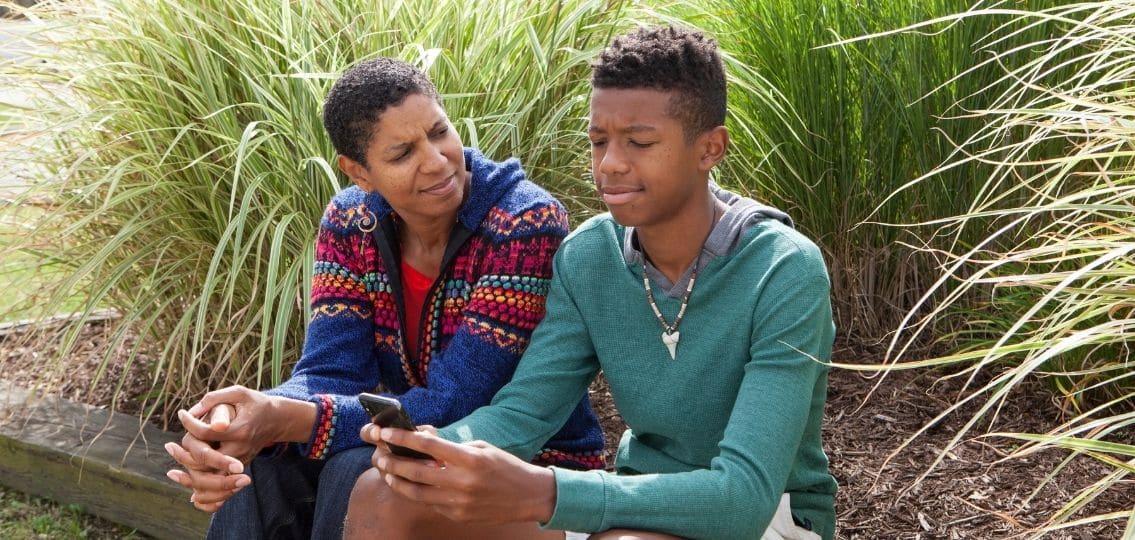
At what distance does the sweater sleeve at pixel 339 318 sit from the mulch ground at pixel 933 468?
964 millimetres

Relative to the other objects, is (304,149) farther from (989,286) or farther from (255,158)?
(989,286)

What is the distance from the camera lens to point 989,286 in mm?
3611

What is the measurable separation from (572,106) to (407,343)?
105 cm

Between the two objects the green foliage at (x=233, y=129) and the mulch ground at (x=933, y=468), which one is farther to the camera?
the green foliage at (x=233, y=129)

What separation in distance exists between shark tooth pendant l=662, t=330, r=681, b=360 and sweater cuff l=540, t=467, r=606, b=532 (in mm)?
385

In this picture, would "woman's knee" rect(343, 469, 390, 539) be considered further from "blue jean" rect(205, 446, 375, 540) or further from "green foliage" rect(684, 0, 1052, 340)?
"green foliage" rect(684, 0, 1052, 340)

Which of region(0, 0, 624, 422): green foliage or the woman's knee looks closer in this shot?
the woman's knee

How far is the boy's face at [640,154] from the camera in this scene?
2260mm

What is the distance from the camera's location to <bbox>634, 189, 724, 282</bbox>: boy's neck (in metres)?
2.35

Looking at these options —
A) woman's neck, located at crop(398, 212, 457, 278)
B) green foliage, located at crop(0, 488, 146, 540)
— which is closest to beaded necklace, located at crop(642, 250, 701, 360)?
woman's neck, located at crop(398, 212, 457, 278)

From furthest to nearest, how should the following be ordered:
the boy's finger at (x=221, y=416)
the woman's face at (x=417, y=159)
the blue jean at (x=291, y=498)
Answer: the woman's face at (x=417, y=159)
the blue jean at (x=291, y=498)
the boy's finger at (x=221, y=416)

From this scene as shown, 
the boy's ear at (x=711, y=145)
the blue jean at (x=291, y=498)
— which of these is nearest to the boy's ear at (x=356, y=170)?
the blue jean at (x=291, y=498)

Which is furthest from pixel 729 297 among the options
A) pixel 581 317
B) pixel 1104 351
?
pixel 1104 351

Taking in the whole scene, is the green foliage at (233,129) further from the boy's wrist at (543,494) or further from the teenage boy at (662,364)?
the boy's wrist at (543,494)
